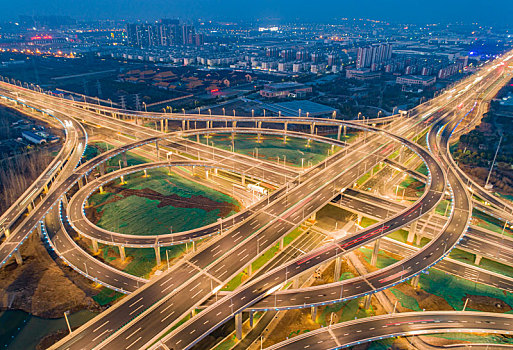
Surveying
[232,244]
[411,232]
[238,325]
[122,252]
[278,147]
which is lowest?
[238,325]

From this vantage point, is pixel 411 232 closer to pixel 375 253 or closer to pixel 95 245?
pixel 375 253

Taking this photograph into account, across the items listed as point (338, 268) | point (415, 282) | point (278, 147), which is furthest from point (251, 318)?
point (278, 147)

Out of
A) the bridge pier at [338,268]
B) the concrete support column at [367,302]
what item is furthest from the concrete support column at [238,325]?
the concrete support column at [367,302]

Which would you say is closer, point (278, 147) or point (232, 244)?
point (232, 244)

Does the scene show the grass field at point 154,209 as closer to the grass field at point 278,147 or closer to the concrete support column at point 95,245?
the concrete support column at point 95,245

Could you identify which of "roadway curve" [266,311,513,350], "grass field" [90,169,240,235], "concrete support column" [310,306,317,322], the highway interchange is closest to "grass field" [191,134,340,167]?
the highway interchange

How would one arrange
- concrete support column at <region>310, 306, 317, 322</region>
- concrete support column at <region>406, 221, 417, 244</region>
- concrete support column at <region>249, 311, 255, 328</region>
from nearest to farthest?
concrete support column at <region>249, 311, 255, 328</region>, concrete support column at <region>310, 306, 317, 322</region>, concrete support column at <region>406, 221, 417, 244</region>

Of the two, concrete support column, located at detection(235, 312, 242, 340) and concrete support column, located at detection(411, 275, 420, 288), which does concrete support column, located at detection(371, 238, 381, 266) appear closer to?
concrete support column, located at detection(411, 275, 420, 288)

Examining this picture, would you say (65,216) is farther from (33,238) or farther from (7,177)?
(7,177)

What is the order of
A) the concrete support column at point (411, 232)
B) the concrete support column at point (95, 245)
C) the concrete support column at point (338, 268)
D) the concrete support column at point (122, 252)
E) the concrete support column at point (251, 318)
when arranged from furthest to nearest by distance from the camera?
the concrete support column at point (411, 232) < the concrete support column at point (95, 245) < the concrete support column at point (122, 252) < the concrete support column at point (338, 268) < the concrete support column at point (251, 318)

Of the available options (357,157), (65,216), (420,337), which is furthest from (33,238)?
(357,157)

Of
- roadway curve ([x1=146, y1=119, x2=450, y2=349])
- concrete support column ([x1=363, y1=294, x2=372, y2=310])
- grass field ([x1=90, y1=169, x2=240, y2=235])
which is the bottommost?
concrete support column ([x1=363, y1=294, x2=372, y2=310])
